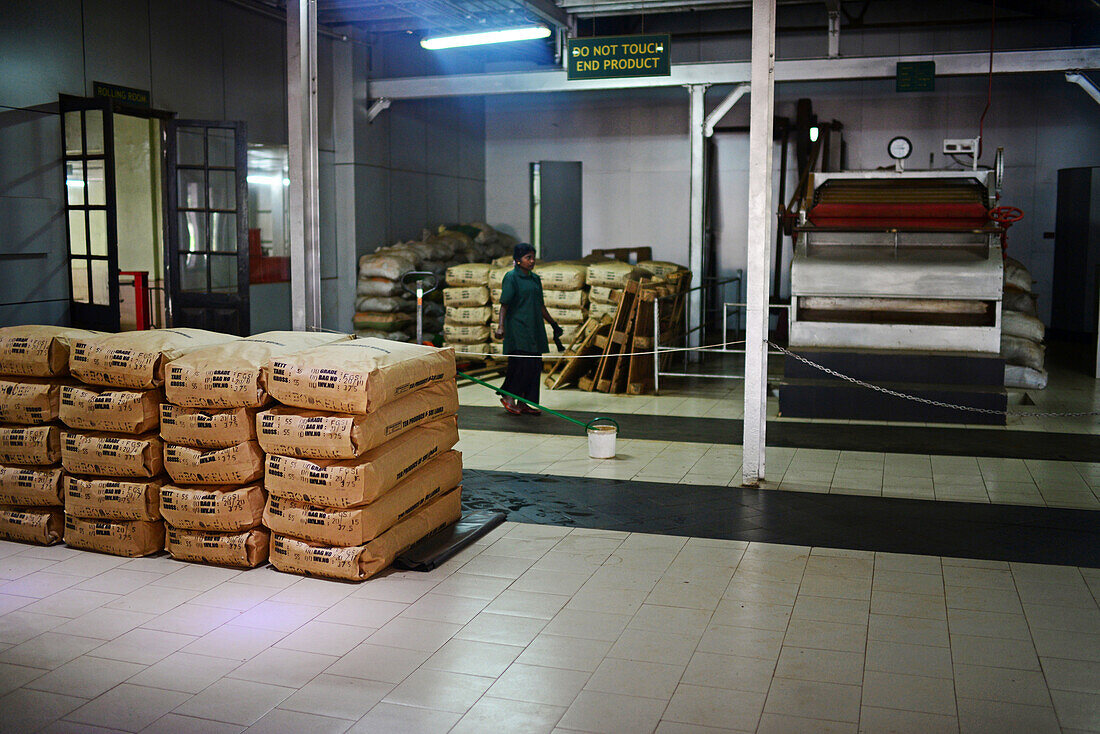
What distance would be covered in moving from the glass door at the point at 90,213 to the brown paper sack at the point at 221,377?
4.04 metres

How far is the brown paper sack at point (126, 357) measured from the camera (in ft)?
15.8

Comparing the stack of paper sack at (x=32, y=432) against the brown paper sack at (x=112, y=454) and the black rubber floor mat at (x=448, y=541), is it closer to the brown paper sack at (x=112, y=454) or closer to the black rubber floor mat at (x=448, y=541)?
the brown paper sack at (x=112, y=454)

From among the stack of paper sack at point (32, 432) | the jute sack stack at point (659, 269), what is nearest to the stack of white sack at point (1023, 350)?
the jute sack stack at point (659, 269)

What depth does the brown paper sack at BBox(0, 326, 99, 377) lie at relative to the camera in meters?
5.06

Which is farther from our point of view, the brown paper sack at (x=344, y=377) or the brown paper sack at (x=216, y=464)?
the brown paper sack at (x=216, y=464)

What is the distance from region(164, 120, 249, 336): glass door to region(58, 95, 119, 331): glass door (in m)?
0.68

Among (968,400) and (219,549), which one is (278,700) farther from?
(968,400)

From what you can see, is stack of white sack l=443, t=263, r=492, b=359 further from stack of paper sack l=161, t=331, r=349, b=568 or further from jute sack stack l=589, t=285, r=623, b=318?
stack of paper sack l=161, t=331, r=349, b=568

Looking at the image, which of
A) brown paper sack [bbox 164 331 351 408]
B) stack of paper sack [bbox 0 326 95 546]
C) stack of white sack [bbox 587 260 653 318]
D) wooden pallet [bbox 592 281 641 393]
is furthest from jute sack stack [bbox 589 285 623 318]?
stack of paper sack [bbox 0 326 95 546]

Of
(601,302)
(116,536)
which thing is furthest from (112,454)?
(601,302)

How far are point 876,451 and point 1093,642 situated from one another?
3.58 meters

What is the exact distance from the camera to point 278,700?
339 cm

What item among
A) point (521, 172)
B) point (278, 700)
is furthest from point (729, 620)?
point (521, 172)

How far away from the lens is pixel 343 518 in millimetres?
4520
